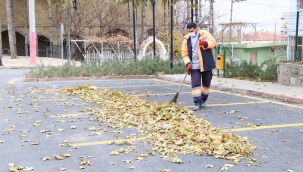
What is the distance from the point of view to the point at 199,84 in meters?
8.25

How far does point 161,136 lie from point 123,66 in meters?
11.5

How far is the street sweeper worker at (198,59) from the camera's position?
8133 mm

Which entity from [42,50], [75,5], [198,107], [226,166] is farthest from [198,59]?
[42,50]

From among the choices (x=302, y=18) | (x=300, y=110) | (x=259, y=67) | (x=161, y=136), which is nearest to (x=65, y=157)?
(x=161, y=136)

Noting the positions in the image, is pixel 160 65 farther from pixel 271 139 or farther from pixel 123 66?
pixel 271 139

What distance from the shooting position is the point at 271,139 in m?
5.70

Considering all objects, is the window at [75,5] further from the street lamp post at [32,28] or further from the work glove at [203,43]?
the work glove at [203,43]

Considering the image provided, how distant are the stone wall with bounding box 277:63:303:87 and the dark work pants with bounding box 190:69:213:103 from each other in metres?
4.28

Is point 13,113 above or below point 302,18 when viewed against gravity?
below

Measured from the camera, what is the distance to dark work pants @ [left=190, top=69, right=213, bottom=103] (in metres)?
8.20

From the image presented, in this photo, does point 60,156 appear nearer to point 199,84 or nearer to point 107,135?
point 107,135

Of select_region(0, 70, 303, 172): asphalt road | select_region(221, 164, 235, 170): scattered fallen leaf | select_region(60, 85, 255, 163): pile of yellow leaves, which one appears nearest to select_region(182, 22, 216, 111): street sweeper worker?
select_region(0, 70, 303, 172): asphalt road

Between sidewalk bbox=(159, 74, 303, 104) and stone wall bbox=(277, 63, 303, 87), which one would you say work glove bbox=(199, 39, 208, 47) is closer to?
sidewalk bbox=(159, 74, 303, 104)

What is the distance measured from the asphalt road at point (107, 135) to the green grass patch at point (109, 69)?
5874mm
